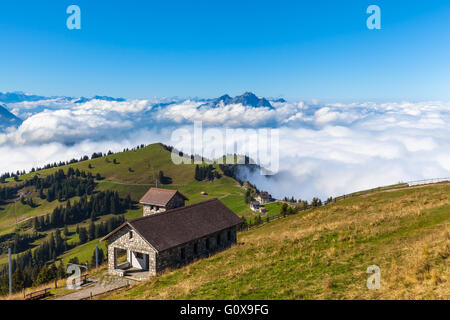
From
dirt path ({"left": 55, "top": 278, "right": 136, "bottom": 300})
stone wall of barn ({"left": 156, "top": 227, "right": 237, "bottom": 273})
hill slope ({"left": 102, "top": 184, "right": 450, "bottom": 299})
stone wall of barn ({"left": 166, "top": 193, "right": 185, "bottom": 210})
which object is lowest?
dirt path ({"left": 55, "top": 278, "right": 136, "bottom": 300})

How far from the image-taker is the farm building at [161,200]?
52406 mm

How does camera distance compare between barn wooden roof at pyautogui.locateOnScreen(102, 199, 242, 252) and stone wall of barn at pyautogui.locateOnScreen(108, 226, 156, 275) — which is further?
barn wooden roof at pyautogui.locateOnScreen(102, 199, 242, 252)

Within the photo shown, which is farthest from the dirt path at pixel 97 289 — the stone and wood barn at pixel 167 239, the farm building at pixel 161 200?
the farm building at pixel 161 200

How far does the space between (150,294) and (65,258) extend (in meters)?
178

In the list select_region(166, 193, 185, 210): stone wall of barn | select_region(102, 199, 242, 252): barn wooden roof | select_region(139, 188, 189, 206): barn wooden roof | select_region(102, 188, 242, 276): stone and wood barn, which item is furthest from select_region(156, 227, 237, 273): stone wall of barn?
select_region(139, 188, 189, 206): barn wooden roof

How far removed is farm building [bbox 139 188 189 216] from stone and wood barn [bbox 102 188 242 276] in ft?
32.2

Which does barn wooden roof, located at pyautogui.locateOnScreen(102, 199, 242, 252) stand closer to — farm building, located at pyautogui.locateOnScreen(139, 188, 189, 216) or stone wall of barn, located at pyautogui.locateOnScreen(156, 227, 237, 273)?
stone wall of barn, located at pyautogui.locateOnScreen(156, 227, 237, 273)

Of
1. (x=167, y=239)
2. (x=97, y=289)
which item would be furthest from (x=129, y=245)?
(x=97, y=289)

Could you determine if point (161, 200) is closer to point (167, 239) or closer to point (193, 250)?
point (193, 250)

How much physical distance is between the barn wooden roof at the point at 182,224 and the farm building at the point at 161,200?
353 inches

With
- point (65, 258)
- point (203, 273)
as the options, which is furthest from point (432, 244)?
point (65, 258)

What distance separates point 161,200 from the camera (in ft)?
174

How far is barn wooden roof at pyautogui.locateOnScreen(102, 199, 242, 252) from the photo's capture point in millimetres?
35469
